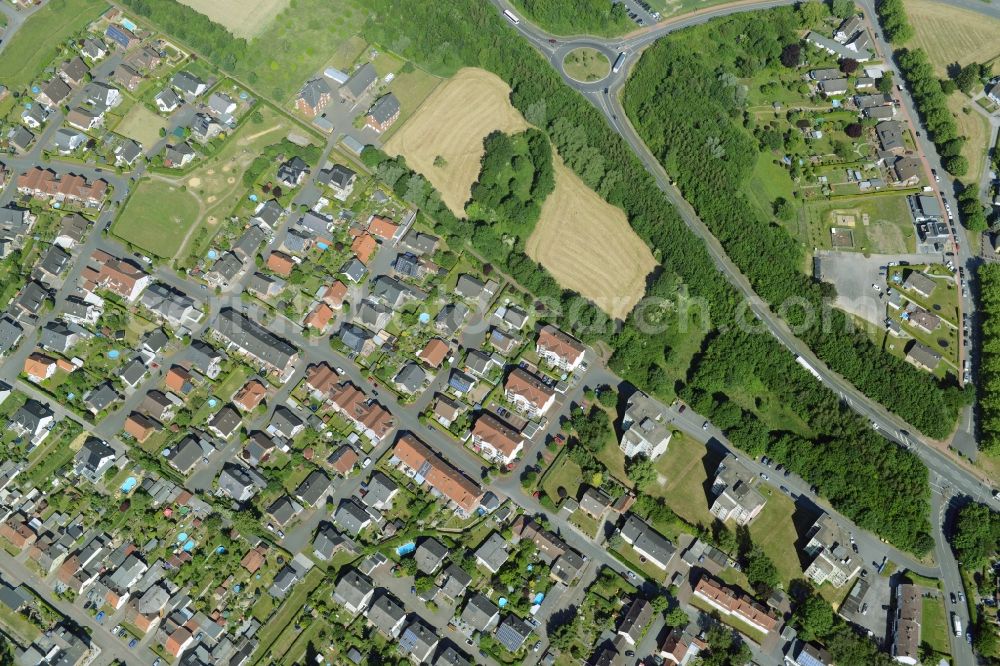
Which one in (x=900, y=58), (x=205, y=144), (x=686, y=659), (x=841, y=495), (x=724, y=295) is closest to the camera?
(x=686, y=659)

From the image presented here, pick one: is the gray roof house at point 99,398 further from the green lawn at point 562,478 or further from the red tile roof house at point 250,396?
the green lawn at point 562,478

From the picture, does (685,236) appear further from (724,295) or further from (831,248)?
(831,248)

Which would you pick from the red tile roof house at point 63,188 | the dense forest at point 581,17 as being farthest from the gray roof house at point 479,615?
the dense forest at point 581,17

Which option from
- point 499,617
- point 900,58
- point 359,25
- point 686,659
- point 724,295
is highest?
point 900,58

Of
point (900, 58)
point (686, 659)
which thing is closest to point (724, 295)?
point (686, 659)

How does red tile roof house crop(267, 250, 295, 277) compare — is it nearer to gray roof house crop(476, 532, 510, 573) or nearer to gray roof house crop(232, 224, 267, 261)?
gray roof house crop(232, 224, 267, 261)

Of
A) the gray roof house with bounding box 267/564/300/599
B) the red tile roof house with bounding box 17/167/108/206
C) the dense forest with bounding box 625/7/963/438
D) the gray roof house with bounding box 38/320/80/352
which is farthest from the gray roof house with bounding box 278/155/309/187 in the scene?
the gray roof house with bounding box 267/564/300/599

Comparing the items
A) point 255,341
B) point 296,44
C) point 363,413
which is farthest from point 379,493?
point 296,44

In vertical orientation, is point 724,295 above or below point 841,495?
above
